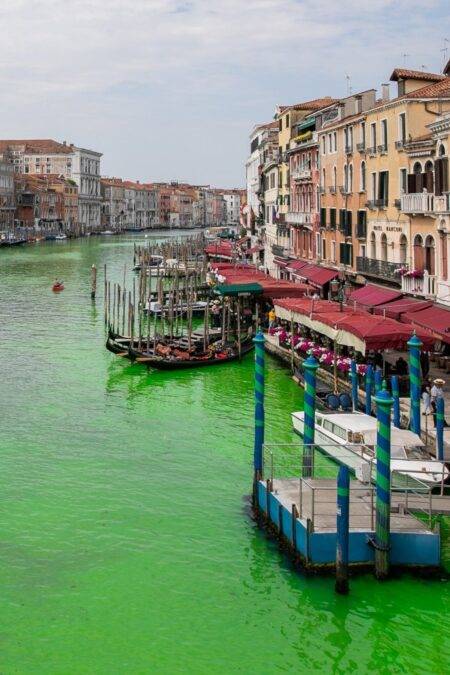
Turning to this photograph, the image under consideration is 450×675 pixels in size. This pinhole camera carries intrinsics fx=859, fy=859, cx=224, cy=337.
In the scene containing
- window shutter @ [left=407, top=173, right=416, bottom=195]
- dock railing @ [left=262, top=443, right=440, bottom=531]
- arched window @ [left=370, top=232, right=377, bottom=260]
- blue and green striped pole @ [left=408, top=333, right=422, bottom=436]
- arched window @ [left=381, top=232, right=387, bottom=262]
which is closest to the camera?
dock railing @ [left=262, top=443, right=440, bottom=531]

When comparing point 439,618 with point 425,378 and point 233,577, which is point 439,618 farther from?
point 425,378

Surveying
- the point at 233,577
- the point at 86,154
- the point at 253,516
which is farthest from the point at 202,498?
the point at 86,154

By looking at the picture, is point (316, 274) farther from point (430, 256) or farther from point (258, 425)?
point (258, 425)

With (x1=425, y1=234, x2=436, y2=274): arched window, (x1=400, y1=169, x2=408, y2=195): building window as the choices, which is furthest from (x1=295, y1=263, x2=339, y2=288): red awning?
(x1=425, y1=234, x2=436, y2=274): arched window

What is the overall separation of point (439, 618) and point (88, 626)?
3.28m

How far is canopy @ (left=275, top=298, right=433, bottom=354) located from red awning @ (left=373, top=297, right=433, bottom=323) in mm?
478

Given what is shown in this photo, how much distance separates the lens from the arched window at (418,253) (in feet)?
58.8

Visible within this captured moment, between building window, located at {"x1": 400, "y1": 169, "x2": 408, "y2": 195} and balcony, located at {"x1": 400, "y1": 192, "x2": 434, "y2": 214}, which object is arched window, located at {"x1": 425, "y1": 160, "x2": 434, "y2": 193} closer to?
balcony, located at {"x1": 400, "y1": 192, "x2": 434, "y2": 214}

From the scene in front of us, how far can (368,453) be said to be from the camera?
1134cm

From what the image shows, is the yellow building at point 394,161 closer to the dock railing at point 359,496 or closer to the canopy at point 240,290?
the canopy at point 240,290

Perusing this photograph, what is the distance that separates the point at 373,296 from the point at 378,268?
1495mm

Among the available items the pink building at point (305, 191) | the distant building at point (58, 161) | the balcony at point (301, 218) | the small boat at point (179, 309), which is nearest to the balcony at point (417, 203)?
the pink building at point (305, 191)

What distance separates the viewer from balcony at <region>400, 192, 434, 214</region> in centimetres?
1703

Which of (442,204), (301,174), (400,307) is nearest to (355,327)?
(400,307)
